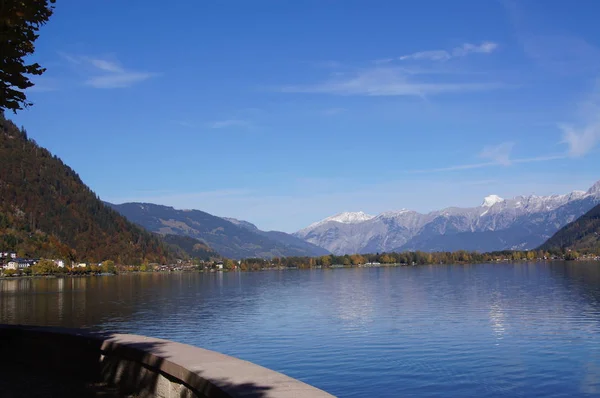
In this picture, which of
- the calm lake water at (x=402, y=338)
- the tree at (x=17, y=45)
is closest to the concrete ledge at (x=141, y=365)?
the tree at (x=17, y=45)

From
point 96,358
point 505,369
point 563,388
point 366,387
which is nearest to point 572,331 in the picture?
point 505,369

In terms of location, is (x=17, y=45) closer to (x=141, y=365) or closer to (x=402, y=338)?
(x=141, y=365)

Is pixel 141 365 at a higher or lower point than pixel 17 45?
lower

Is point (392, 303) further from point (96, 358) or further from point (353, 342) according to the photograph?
point (96, 358)

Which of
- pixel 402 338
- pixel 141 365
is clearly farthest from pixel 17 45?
pixel 402 338

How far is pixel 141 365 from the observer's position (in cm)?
1561

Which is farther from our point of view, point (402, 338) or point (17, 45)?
point (402, 338)

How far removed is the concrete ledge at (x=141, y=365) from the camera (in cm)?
1232

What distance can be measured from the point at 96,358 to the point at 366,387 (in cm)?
2037

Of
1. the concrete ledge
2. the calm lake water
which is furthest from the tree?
the calm lake water

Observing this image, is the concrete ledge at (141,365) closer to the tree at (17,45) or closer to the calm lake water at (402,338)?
the tree at (17,45)

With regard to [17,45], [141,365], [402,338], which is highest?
[17,45]

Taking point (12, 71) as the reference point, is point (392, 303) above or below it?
below

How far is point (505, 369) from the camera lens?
129ft
